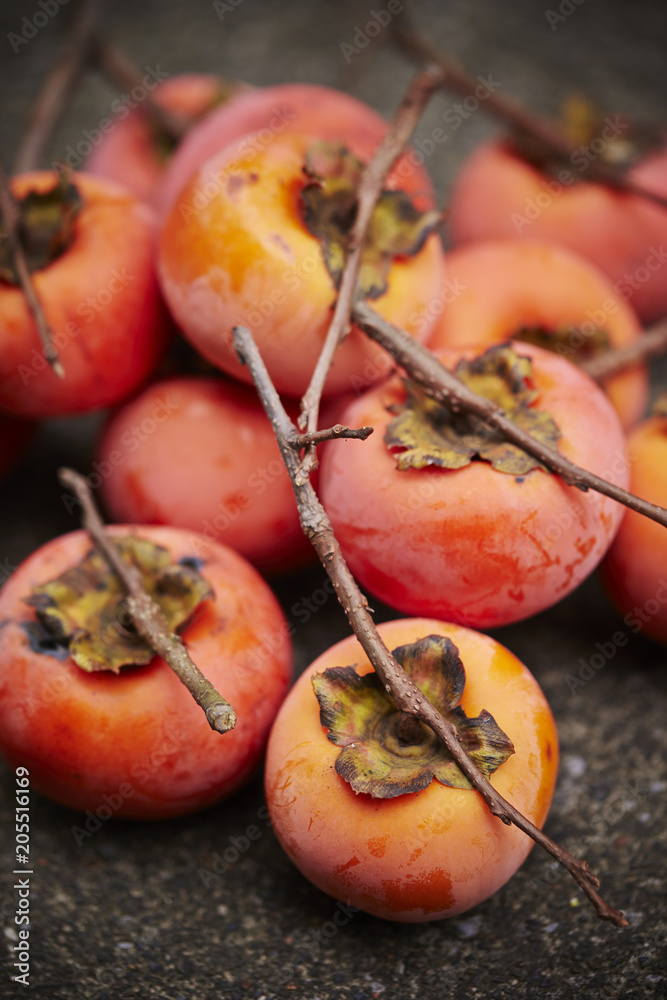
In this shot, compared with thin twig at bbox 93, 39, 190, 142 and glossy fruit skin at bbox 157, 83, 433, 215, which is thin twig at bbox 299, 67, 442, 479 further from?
thin twig at bbox 93, 39, 190, 142

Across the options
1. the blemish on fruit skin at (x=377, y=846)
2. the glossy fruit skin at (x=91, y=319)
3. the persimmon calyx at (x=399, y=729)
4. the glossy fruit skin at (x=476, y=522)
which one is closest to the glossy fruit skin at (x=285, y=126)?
the glossy fruit skin at (x=91, y=319)

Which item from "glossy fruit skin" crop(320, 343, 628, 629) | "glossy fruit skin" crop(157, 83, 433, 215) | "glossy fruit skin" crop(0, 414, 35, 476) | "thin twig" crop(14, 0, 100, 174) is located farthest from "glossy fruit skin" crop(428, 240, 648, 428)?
"thin twig" crop(14, 0, 100, 174)

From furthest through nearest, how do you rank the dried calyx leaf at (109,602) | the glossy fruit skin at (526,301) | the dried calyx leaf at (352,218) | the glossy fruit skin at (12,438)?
the glossy fruit skin at (12,438), the glossy fruit skin at (526,301), the dried calyx leaf at (352,218), the dried calyx leaf at (109,602)

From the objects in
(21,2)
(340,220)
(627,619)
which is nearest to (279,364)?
(340,220)

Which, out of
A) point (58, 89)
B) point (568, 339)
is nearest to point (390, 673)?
point (568, 339)

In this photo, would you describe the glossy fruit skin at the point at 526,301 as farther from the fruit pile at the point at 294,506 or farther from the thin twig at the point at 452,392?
the thin twig at the point at 452,392

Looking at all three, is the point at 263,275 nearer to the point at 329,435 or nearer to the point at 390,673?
the point at 329,435

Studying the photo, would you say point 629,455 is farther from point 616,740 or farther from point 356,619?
point 356,619
